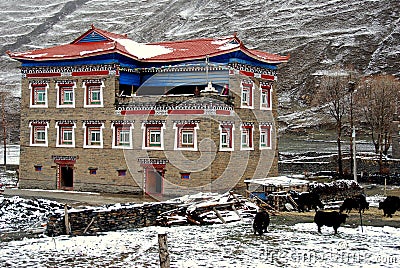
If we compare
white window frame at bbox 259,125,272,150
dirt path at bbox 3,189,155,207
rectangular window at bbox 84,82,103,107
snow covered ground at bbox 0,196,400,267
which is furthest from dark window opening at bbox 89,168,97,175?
snow covered ground at bbox 0,196,400,267

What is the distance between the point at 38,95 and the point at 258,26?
10535 cm

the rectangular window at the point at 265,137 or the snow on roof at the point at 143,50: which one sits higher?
the snow on roof at the point at 143,50

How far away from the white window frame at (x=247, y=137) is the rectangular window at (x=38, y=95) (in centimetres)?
1386

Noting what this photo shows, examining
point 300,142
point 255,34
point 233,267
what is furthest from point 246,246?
point 255,34

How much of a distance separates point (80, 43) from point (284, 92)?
72.5m

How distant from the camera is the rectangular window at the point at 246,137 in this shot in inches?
1401

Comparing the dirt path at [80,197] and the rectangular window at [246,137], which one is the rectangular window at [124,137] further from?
the rectangular window at [246,137]

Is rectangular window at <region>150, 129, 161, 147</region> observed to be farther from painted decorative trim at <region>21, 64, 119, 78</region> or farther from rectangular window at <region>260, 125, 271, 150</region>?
rectangular window at <region>260, 125, 271, 150</region>

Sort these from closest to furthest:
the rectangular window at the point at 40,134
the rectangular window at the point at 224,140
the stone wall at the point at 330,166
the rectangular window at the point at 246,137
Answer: the rectangular window at the point at 224,140
the rectangular window at the point at 246,137
the rectangular window at the point at 40,134
the stone wall at the point at 330,166

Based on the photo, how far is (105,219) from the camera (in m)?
23.3

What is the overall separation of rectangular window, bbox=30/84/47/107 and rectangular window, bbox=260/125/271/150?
15217 millimetres

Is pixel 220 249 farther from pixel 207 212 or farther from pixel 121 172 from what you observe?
pixel 121 172

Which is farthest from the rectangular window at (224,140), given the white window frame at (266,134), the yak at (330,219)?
the yak at (330,219)

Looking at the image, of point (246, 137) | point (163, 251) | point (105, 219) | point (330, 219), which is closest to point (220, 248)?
point (330, 219)
